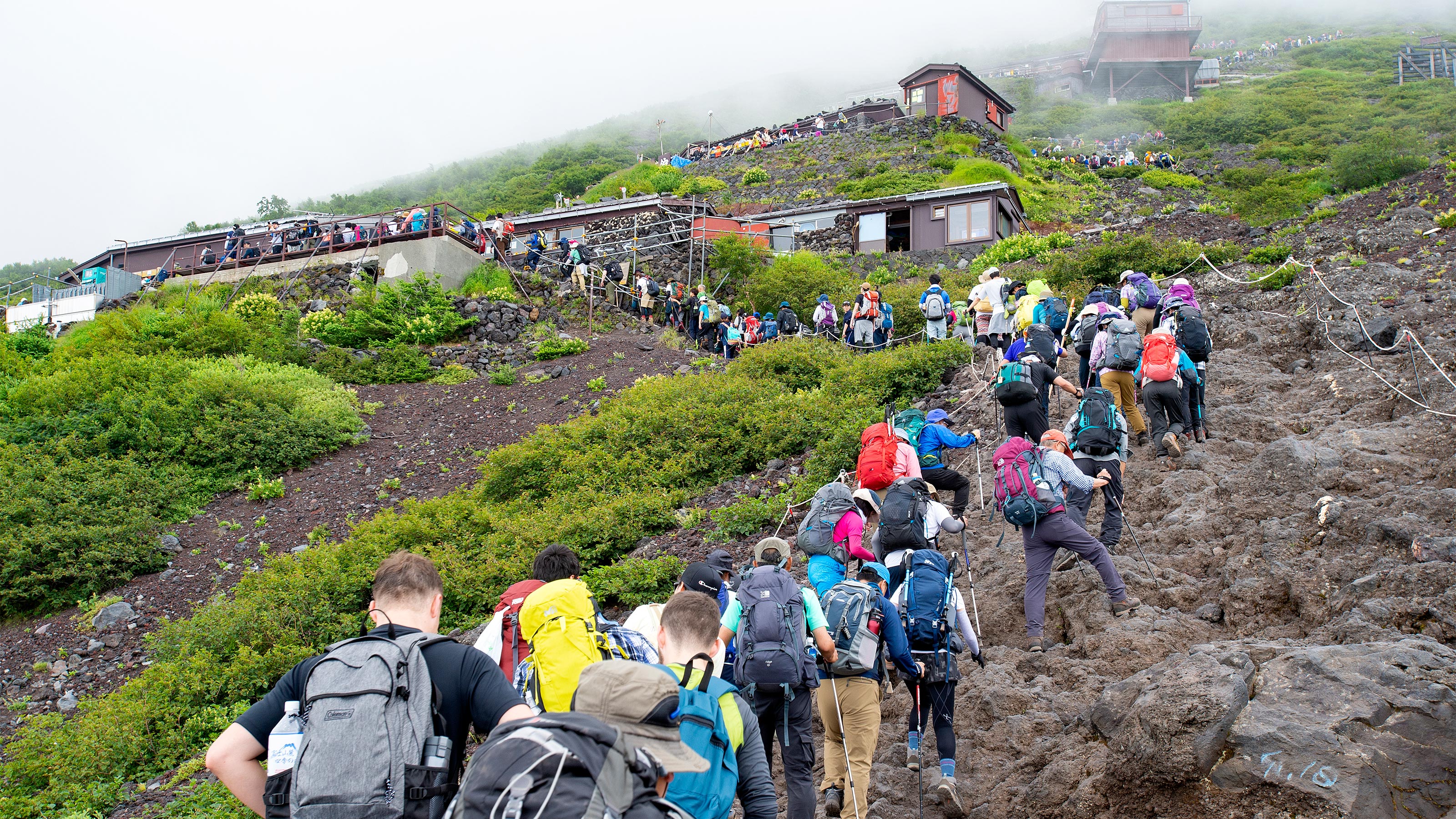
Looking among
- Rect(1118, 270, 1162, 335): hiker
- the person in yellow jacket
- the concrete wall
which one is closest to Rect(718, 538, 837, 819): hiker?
Rect(1118, 270, 1162, 335): hiker

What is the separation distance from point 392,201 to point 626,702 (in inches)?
3553

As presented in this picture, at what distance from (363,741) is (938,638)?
3.67 m

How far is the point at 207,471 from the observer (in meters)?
17.9

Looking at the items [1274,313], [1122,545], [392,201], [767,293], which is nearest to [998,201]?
[767,293]

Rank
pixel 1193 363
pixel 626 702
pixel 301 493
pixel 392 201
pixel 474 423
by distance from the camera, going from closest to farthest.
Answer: pixel 626 702 → pixel 1193 363 → pixel 301 493 → pixel 474 423 → pixel 392 201

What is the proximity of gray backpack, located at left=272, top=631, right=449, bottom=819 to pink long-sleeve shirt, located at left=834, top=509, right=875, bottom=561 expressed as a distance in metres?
3.64

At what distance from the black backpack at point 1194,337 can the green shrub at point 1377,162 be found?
25034mm

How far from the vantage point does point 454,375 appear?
23234 mm

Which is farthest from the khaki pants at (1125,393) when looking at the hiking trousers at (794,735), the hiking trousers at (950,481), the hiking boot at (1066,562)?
the hiking trousers at (794,735)

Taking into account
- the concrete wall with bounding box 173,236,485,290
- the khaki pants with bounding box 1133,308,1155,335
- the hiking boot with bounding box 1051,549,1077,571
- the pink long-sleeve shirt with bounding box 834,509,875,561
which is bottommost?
the hiking boot with bounding box 1051,549,1077,571

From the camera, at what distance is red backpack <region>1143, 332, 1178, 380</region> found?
914 centimetres

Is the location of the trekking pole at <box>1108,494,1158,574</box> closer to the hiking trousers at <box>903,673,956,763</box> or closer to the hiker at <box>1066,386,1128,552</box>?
the hiker at <box>1066,386,1128,552</box>

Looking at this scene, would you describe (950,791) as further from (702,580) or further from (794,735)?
(702,580)

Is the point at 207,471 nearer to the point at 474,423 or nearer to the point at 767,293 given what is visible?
the point at 474,423
